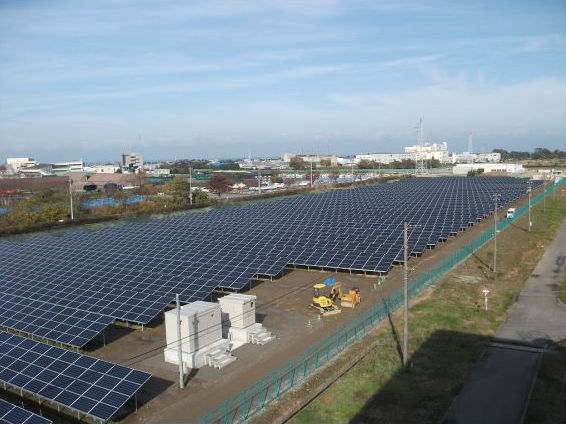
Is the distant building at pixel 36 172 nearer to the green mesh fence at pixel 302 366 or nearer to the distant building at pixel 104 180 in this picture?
the distant building at pixel 104 180

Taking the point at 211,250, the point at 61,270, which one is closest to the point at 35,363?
the point at 61,270

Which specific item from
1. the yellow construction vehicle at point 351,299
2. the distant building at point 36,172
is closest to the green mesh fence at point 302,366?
the yellow construction vehicle at point 351,299

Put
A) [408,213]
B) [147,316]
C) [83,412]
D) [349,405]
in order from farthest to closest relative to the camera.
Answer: [408,213], [147,316], [349,405], [83,412]

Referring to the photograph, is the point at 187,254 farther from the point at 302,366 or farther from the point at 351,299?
the point at 302,366

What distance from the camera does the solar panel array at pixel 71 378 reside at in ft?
50.2

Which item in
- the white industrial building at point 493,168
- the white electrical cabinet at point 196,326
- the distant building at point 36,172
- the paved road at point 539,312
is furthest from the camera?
the distant building at point 36,172

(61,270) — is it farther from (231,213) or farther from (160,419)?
(231,213)

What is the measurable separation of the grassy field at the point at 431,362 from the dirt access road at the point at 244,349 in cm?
282

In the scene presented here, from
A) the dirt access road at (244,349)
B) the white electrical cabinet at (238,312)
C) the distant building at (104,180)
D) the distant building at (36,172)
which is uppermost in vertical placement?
the distant building at (36,172)

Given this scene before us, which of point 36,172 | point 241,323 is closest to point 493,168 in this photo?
point 241,323

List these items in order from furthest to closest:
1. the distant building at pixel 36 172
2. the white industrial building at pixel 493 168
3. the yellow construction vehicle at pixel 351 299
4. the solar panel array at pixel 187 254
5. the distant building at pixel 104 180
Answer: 1. the distant building at pixel 36 172
2. the white industrial building at pixel 493 168
3. the distant building at pixel 104 180
4. the yellow construction vehicle at pixel 351 299
5. the solar panel array at pixel 187 254

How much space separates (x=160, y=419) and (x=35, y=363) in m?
5.91

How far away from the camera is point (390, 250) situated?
112 feet

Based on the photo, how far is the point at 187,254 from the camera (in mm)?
34188
